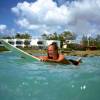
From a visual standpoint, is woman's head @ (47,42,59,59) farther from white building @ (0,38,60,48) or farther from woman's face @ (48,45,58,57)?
white building @ (0,38,60,48)

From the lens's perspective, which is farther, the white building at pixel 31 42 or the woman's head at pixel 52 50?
the white building at pixel 31 42

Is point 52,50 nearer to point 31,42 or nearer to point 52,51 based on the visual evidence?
point 52,51

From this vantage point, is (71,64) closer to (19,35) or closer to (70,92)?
(70,92)

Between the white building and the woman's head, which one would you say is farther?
the white building

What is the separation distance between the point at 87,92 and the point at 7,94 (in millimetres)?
1974

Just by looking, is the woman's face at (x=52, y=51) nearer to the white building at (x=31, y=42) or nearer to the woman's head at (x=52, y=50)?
the woman's head at (x=52, y=50)

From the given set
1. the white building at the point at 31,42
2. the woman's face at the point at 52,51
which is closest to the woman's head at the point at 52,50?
the woman's face at the point at 52,51

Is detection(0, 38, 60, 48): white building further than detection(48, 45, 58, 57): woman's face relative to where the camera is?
Yes

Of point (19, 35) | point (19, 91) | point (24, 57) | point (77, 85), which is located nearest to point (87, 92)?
point (77, 85)

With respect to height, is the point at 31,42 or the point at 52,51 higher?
the point at 52,51

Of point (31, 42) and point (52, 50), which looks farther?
point (31, 42)

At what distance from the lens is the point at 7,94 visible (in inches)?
261

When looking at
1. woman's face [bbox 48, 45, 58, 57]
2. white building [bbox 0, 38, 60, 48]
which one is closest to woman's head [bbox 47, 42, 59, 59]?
woman's face [bbox 48, 45, 58, 57]

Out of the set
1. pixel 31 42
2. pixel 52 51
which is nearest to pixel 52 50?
pixel 52 51
